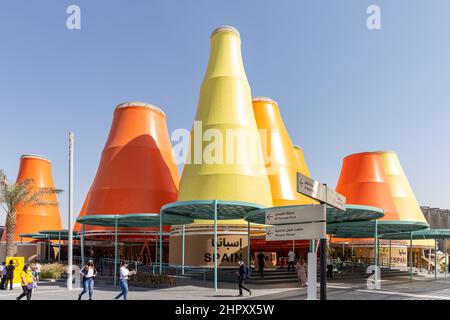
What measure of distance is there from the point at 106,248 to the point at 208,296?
33927 millimetres

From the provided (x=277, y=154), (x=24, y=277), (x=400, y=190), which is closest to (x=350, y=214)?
(x=277, y=154)

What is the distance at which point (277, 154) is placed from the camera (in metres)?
35.7

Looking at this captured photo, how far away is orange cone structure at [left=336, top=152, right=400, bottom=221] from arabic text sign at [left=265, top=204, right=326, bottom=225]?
32.0 meters

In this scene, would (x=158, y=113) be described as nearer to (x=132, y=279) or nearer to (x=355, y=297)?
(x=132, y=279)

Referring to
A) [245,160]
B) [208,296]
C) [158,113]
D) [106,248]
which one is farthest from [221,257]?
[106,248]

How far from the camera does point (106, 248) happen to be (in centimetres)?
4888

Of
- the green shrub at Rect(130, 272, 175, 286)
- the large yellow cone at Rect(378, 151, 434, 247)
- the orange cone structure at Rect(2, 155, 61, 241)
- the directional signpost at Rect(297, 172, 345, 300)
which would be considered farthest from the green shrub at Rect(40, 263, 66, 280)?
the large yellow cone at Rect(378, 151, 434, 247)

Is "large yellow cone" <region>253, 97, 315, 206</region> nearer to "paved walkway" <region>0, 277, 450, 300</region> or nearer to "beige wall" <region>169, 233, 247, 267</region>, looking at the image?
"beige wall" <region>169, 233, 247, 267</region>

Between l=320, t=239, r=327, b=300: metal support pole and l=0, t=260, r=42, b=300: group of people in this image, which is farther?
l=0, t=260, r=42, b=300: group of people

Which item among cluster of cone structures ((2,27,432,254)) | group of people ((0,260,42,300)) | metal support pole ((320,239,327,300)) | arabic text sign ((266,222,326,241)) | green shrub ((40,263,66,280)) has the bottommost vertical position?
green shrub ((40,263,66,280))

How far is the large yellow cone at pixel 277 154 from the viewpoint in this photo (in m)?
34.4

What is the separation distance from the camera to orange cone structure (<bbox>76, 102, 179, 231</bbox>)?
3641 cm

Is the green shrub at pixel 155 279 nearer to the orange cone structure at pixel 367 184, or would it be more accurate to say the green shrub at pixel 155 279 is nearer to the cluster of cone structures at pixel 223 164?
the cluster of cone structures at pixel 223 164

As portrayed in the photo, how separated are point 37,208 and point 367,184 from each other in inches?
1422
